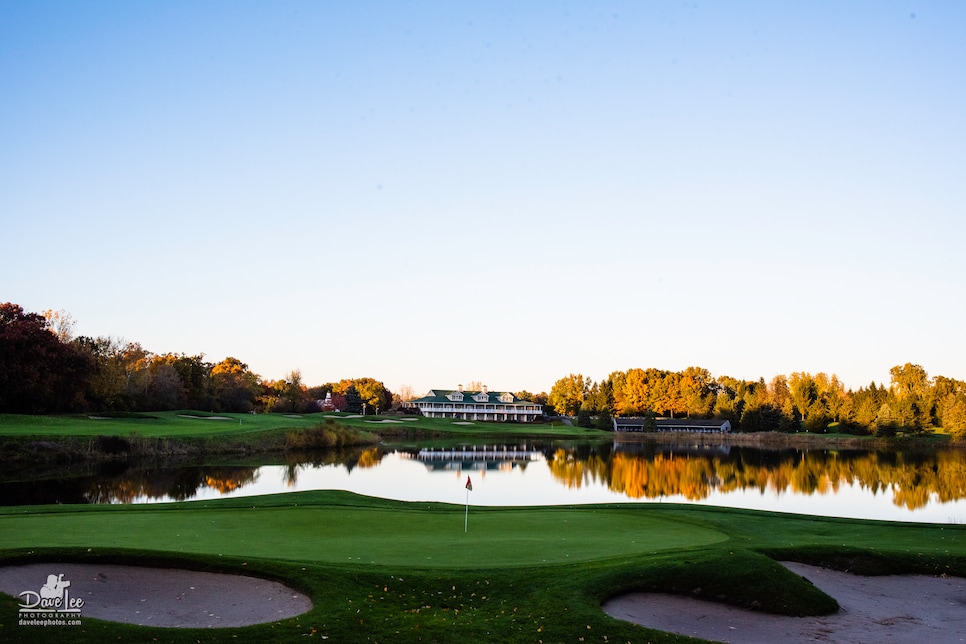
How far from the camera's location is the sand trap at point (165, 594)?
10.8 metres

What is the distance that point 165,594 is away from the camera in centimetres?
1185

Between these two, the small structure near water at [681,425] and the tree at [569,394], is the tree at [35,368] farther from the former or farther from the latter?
the tree at [569,394]

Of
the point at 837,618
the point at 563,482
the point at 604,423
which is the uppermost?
the point at 837,618

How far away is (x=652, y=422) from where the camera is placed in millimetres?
115438

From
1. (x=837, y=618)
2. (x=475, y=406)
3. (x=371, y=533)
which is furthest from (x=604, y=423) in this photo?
(x=837, y=618)

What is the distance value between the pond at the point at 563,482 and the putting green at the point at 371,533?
30.8 ft

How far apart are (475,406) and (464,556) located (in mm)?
132370

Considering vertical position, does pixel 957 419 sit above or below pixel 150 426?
above

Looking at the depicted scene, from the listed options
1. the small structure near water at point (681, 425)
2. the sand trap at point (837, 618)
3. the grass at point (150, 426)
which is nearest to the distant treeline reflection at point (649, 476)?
the grass at point (150, 426)

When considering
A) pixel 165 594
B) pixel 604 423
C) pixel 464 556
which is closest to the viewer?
pixel 165 594

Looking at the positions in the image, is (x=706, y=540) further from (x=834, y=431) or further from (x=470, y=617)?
(x=834, y=431)

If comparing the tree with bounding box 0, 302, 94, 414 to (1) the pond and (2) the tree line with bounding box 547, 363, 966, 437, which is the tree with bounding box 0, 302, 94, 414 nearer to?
→ (1) the pond

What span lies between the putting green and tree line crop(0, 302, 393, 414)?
139ft

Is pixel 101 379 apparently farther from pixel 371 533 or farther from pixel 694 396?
pixel 694 396
